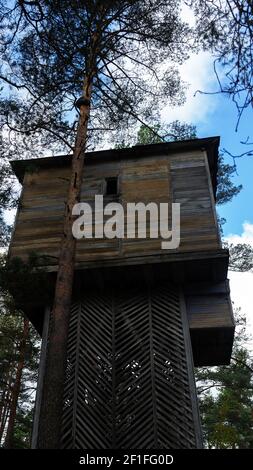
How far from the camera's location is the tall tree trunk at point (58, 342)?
4891 mm

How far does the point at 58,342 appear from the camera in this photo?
18.4ft

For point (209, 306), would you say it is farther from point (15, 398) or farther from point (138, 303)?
point (15, 398)

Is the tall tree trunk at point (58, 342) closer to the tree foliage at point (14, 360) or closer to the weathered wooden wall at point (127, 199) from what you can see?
the weathered wooden wall at point (127, 199)

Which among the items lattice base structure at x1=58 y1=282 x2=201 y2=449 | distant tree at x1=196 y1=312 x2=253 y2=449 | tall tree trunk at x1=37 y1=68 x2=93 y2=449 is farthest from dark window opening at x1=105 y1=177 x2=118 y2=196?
distant tree at x1=196 y1=312 x2=253 y2=449

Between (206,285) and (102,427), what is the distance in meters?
3.66

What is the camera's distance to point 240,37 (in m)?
3.42

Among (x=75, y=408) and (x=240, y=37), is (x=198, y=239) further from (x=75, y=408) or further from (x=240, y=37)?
(x=240, y=37)

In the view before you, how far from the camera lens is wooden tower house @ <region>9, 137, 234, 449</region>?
7719mm

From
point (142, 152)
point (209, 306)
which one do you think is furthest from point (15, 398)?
point (142, 152)

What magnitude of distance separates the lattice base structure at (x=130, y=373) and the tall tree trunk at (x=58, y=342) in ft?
9.12
